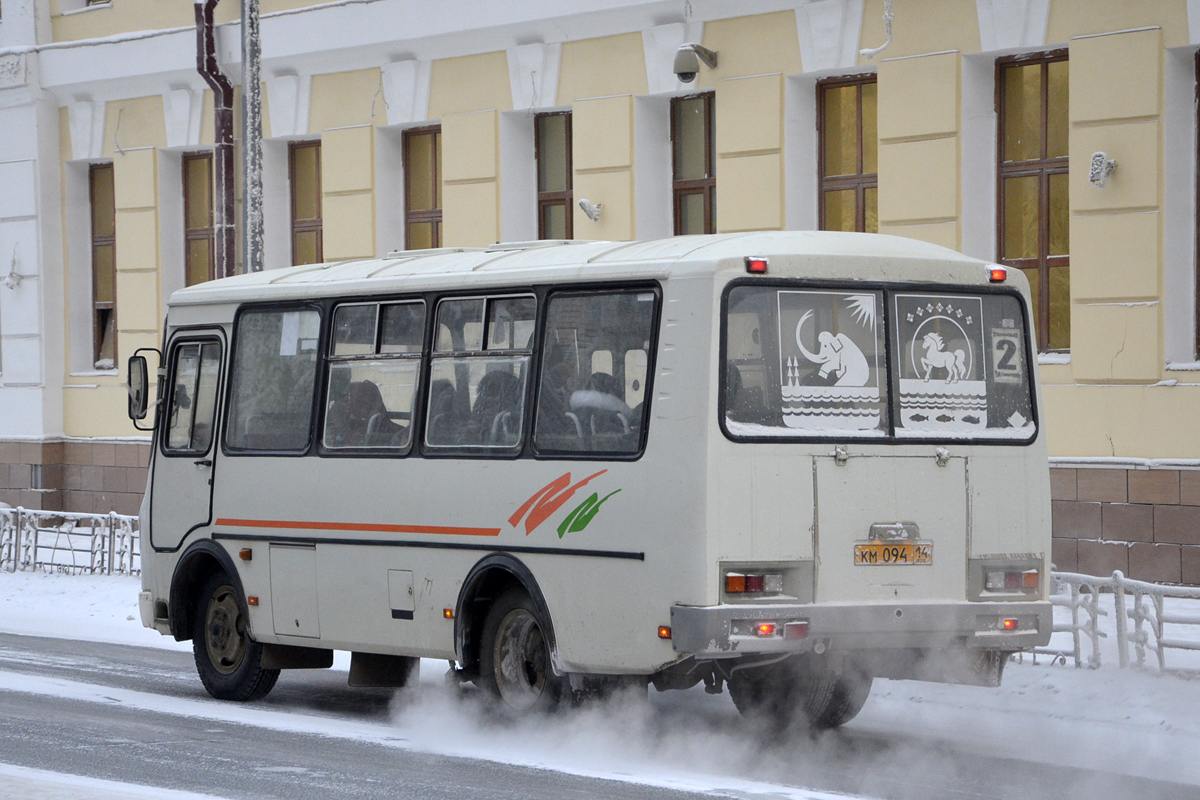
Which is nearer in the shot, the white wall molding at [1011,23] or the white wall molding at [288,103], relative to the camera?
the white wall molding at [1011,23]

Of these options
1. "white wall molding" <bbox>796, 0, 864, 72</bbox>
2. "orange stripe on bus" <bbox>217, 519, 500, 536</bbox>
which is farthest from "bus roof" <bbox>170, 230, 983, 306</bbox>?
"white wall molding" <bbox>796, 0, 864, 72</bbox>

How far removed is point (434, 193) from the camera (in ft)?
76.7

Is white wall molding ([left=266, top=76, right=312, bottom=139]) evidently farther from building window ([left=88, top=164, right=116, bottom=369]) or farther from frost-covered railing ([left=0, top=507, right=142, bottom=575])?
frost-covered railing ([left=0, top=507, right=142, bottom=575])

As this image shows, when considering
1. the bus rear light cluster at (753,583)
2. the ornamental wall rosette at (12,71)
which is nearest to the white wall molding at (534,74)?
the ornamental wall rosette at (12,71)

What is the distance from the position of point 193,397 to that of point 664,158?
9189 millimetres

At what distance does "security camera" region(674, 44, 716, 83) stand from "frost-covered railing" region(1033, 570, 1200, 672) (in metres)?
8.62

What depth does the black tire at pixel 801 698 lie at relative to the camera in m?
10.6

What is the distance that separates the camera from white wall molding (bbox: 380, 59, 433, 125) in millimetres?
22891

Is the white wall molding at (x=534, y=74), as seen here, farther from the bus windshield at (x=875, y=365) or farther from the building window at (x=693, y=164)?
the bus windshield at (x=875, y=365)

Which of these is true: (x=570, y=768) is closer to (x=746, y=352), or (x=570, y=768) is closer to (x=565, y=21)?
(x=746, y=352)

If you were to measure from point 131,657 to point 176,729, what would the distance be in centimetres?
439

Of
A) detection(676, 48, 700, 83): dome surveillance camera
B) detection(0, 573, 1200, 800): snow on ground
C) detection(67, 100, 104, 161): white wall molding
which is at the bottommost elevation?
detection(0, 573, 1200, 800): snow on ground

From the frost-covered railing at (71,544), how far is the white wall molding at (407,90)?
592 centimetres

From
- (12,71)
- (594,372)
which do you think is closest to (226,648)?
(594,372)
